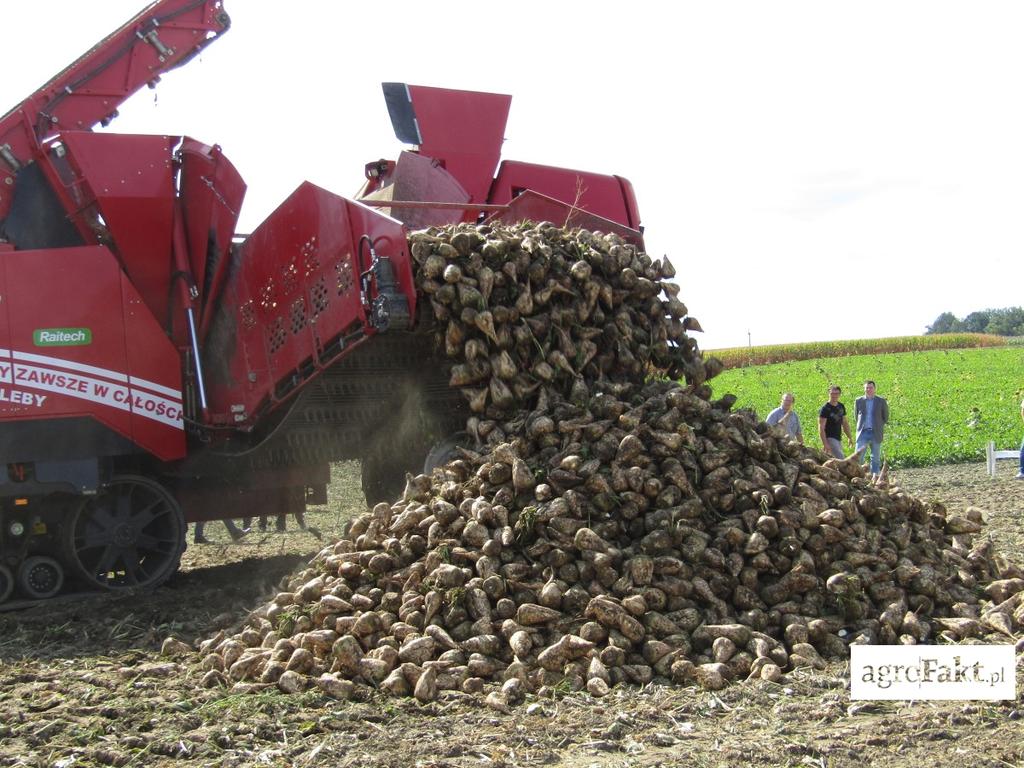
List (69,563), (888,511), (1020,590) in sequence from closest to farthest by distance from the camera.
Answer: (1020,590)
(888,511)
(69,563)

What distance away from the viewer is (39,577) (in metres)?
7.09

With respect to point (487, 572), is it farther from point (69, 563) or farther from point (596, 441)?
point (69, 563)

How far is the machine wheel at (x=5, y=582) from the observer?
6.96m

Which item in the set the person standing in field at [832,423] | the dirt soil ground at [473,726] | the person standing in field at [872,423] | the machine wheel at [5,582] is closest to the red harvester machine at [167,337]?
the machine wheel at [5,582]

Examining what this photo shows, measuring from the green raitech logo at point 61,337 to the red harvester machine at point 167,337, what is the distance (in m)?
0.01

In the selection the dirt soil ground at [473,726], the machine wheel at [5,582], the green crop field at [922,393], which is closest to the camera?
the dirt soil ground at [473,726]

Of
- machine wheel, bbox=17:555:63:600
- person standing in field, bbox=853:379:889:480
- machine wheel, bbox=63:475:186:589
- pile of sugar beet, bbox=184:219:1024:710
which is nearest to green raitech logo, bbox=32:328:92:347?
machine wheel, bbox=63:475:186:589

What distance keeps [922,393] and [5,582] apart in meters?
26.1

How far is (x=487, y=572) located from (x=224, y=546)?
5.36 meters

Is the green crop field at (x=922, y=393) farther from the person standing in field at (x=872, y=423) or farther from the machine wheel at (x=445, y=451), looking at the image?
the person standing in field at (x=872, y=423)

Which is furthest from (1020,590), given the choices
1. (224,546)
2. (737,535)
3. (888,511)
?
(224,546)

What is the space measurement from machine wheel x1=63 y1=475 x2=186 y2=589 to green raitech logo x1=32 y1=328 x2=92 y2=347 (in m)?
0.95

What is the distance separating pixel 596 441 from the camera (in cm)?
570

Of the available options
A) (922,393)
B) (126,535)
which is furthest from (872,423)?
(922,393)
